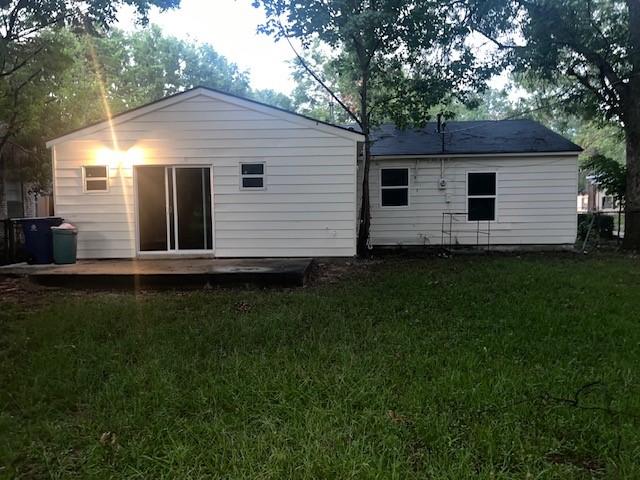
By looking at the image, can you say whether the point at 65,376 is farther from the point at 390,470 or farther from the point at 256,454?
the point at 390,470

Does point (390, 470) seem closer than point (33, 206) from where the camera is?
Yes

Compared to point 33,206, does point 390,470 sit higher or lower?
lower

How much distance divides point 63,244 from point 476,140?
9906 millimetres

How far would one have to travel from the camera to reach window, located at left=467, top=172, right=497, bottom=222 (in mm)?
11844

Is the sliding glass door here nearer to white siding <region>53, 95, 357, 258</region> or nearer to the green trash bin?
white siding <region>53, 95, 357, 258</region>

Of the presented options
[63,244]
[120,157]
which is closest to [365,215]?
[120,157]

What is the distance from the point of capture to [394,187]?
39.4ft

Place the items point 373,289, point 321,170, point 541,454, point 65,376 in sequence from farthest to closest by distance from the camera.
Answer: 1. point 321,170
2. point 373,289
3. point 65,376
4. point 541,454

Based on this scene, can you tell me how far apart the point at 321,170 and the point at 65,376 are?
20.8 ft

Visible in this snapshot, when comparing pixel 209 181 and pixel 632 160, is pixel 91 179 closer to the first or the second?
pixel 209 181

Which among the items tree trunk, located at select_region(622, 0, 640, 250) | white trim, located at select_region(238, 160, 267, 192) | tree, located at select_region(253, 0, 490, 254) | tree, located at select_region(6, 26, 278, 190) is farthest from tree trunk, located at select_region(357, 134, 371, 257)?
tree, located at select_region(6, 26, 278, 190)

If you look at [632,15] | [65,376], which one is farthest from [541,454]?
[632,15]

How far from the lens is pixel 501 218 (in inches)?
464

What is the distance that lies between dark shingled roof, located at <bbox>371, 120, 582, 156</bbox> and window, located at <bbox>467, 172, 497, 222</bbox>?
658mm
